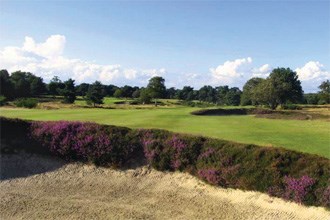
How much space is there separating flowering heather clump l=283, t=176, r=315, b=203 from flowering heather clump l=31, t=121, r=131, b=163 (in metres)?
9.19

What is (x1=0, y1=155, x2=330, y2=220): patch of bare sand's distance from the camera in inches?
688

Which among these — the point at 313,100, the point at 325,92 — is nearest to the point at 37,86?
the point at 325,92

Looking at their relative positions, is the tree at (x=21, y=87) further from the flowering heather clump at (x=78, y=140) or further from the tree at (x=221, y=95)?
the flowering heather clump at (x=78, y=140)

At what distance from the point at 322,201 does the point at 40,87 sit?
116 m

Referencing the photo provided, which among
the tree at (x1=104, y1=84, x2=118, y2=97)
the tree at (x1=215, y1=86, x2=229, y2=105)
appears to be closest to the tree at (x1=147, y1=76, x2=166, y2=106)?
the tree at (x1=104, y1=84, x2=118, y2=97)

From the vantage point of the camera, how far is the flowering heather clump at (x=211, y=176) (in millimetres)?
19625

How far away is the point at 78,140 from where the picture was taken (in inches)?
966

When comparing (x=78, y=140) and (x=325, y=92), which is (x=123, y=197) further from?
(x=325, y=92)

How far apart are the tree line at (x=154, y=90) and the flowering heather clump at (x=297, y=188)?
252ft

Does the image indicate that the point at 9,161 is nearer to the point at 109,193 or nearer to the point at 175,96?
the point at 109,193

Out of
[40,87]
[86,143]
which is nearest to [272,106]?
[40,87]

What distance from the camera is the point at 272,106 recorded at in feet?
356

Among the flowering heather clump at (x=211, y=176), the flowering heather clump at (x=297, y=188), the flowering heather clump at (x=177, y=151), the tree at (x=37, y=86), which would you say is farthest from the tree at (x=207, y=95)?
the flowering heather clump at (x=297, y=188)

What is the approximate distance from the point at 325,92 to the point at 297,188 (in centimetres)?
13053
